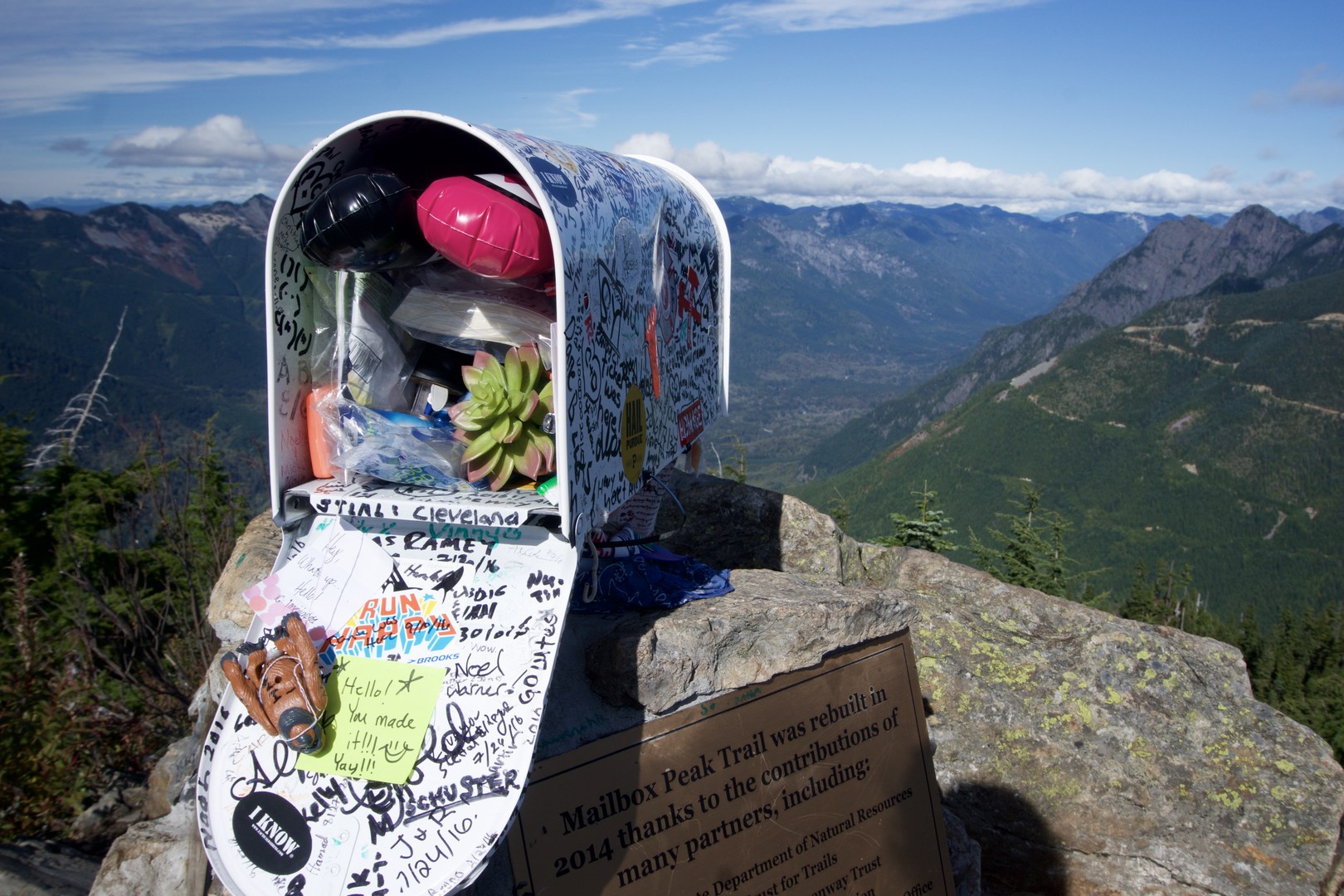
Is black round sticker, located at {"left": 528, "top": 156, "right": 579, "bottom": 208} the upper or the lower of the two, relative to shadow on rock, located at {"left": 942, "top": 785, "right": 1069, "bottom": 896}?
upper

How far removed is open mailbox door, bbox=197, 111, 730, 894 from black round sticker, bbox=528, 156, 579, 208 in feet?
0.04

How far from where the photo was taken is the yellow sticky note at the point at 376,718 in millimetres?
2641

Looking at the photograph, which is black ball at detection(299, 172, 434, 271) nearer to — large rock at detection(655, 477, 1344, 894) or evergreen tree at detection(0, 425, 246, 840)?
large rock at detection(655, 477, 1344, 894)

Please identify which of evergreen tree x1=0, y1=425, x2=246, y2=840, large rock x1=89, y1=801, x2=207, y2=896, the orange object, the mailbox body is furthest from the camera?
evergreen tree x1=0, y1=425, x2=246, y2=840

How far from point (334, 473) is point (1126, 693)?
4288mm

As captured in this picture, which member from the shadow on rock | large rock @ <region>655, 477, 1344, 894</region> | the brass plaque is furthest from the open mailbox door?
the shadow on rock

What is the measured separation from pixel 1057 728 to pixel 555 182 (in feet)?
12.8

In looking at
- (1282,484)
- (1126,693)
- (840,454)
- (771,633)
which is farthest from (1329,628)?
(840,454)

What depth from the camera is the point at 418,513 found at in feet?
9.62

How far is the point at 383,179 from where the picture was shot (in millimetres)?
3035

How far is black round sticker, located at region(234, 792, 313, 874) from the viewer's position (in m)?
2.57

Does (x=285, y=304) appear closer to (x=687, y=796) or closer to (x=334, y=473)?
(x=334, y=473)

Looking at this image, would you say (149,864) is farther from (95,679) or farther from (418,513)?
(95,679)

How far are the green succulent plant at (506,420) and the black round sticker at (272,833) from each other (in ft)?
3.90
